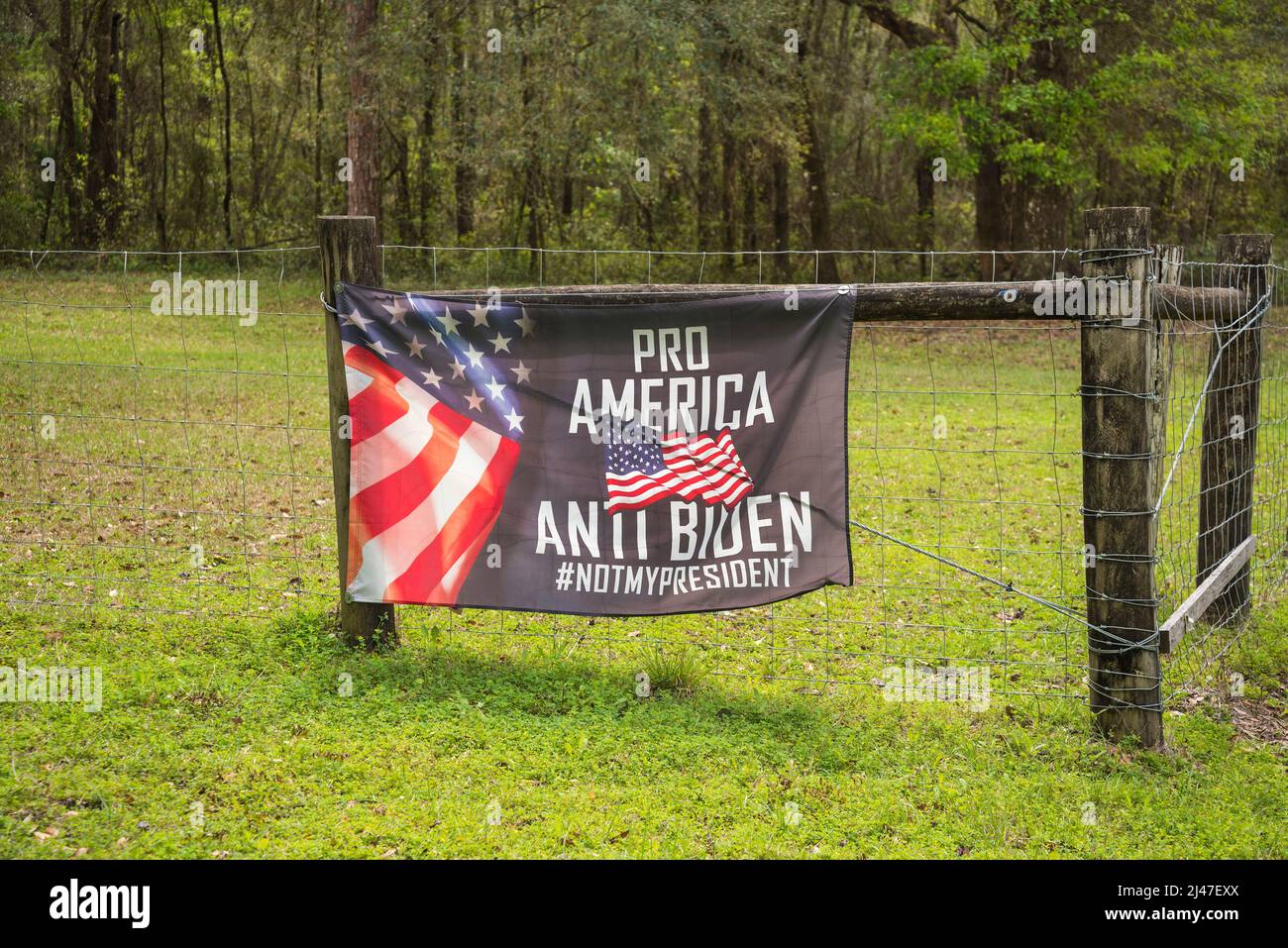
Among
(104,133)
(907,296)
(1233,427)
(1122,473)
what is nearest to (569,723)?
(907,296)

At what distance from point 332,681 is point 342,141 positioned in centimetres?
2766

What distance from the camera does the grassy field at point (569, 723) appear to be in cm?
429

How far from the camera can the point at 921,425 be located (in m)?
13.2

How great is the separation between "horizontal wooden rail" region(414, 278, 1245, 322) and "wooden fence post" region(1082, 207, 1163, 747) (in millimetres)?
160

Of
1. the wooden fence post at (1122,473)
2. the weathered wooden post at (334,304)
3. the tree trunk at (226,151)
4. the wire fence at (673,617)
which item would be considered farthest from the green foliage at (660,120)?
the wooden fence post at (1122,473)

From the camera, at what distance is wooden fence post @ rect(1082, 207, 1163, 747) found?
4902 mm

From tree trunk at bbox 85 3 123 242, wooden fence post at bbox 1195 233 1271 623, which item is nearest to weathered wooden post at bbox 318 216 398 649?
wooden fence post at bbox 1195 233 1271 623

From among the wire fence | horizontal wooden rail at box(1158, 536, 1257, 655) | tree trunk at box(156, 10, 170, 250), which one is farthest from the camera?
tree trunk at box(156, 10, 170, 250)

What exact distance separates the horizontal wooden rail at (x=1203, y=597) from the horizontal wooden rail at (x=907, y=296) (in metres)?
1.39

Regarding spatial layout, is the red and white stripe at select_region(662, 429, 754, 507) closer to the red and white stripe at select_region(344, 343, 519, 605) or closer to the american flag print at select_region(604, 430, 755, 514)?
the american flag print at select_region(604, 430, 755, 514)

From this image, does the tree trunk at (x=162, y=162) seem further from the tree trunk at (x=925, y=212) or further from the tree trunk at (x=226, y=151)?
the tree trunk at (x=925, y=212)

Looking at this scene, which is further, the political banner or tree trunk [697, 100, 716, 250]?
tree trunk [697, 100, 716, 250]

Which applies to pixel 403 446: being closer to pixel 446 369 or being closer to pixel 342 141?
pixel 446 369
